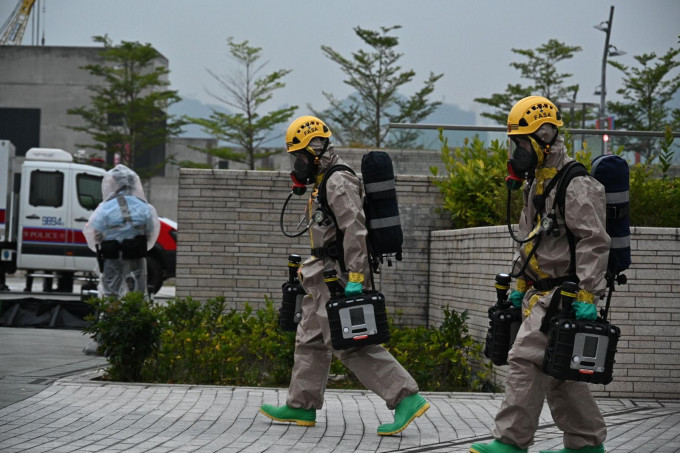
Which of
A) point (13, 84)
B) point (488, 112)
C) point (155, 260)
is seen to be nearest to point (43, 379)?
point (155, 260)

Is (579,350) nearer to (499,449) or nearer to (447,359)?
(499,449)

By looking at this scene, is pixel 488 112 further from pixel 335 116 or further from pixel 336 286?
pixel 336 286

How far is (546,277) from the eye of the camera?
5.67m

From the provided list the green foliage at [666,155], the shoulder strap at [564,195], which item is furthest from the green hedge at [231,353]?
the shoulder strap at [564,195]

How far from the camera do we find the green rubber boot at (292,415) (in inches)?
270

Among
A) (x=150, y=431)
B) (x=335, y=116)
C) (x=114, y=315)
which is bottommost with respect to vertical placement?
(x=150, y=431)

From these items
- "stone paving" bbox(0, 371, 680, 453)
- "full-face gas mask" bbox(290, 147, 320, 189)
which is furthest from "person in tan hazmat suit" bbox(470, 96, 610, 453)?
"full-face gas mask" bbox(290, 147, 320, 189)

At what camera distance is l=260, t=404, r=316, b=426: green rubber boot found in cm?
686

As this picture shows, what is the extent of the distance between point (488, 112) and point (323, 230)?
31.0 metres

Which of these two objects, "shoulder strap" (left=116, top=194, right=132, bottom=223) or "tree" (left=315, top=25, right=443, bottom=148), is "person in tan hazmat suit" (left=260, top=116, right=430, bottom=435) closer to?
"shoulder strap" (left=116, top=194, right=132, bottom=223)

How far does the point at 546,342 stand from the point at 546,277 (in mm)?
387

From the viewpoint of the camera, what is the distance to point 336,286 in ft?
21.6

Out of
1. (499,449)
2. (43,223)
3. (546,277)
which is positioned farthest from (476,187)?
(43,223)

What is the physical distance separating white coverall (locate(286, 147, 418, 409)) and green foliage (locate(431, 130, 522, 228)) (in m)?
3.55
